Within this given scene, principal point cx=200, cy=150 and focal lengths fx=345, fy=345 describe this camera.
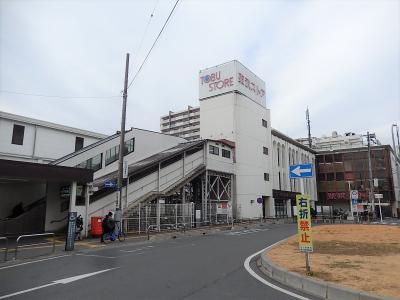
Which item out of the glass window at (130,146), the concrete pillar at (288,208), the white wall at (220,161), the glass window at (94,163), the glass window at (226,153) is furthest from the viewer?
the concrete pillar at (288,208)

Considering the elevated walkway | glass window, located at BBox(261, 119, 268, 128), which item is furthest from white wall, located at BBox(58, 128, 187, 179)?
glass window, located at BBox(261, 119, 268, 128)

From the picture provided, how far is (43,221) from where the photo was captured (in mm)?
23297

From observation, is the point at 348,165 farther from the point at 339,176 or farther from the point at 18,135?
the point at 18,135

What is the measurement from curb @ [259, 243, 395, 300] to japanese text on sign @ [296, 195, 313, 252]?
0.83 metres

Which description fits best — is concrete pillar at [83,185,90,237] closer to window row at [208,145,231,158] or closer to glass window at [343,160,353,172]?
window row at [208,145,231,158]

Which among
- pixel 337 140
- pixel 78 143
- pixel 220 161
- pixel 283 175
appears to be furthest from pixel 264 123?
pixel 337 140

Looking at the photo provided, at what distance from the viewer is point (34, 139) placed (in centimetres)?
2814

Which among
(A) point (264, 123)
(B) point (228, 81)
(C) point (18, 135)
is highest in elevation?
(B) point (228, 81)

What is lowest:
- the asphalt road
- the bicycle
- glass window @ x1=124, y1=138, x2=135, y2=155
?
the asphalt road

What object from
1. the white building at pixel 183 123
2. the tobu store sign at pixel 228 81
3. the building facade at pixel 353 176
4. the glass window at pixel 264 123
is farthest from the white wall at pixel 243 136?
the white building at pixel 183 123

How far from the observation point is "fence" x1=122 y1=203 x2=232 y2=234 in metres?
23.8

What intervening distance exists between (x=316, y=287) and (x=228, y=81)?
37.0 meters

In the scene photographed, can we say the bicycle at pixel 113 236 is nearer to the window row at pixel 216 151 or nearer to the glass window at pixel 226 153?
the window row at pixel 216 151

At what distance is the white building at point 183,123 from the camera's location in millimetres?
104312
